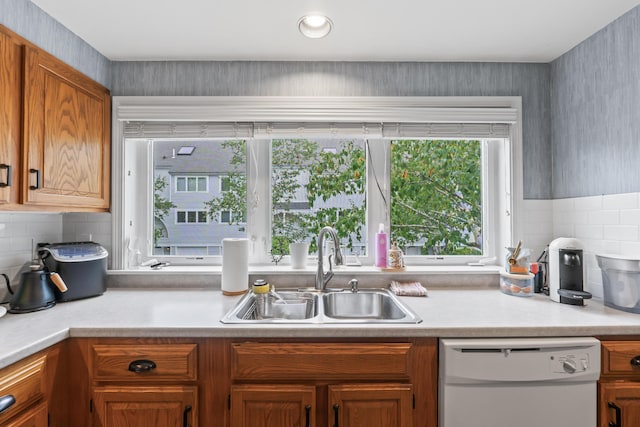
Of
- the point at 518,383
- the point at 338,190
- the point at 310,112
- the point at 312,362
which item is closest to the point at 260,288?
→ the point at 312,362

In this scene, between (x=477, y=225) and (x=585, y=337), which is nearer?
(x=585, y=337)

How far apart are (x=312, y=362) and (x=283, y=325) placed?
0.18 m

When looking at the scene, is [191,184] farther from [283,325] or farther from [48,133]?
[283,325]

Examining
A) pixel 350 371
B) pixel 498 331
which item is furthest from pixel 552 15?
pixel 350 371

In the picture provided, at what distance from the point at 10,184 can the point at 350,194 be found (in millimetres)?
1595

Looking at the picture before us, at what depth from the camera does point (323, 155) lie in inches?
81.4

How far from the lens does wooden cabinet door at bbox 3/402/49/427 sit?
3.44ft

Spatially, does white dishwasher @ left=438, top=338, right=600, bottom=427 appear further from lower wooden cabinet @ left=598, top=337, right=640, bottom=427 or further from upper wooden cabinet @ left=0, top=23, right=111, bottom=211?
upper wooden cabinet @ left=0, top=23, right=111, bottom=211

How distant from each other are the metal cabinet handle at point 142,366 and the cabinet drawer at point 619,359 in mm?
1726

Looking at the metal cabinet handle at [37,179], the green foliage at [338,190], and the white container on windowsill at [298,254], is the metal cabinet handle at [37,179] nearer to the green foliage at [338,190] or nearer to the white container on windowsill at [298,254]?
the green foliage at [338,190]

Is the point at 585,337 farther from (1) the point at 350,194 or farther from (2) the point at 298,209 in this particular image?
(2) the point at 298,209

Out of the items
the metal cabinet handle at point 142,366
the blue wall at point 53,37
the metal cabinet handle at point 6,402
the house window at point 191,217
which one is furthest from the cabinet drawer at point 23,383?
the blue wall at point 53,37

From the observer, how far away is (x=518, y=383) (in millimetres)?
1236

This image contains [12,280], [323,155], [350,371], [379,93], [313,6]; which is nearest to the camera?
[350,371]
